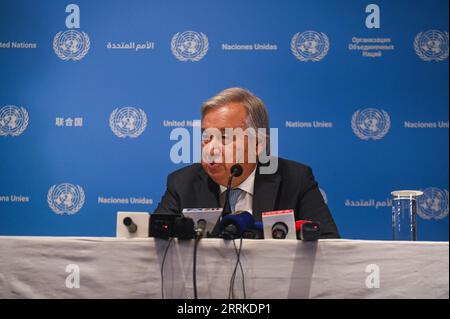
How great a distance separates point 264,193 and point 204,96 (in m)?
1.50

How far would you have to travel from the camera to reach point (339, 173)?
12.7ft

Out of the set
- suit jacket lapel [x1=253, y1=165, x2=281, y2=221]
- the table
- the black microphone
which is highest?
suit jacket lapel [x1=253, y1=165, x2=281, y2=221]

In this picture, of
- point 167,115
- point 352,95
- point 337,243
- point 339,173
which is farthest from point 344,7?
point 337,243

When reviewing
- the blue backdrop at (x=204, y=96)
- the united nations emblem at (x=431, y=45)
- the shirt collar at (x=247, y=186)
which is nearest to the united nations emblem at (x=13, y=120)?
the blue backdrop at (x=204, y=96)

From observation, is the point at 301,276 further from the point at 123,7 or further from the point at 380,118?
the point at 123,7

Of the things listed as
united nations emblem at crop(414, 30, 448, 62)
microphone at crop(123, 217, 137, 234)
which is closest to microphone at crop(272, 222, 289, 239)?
microphone at crop(123, 217, 137, 234)

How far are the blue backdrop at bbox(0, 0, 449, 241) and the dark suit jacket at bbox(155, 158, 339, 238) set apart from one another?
117 centimetres

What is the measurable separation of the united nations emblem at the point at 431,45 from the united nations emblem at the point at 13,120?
2.90m

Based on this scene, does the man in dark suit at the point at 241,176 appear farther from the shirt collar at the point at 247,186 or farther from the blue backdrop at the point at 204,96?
the blue backdrop at the point at 204,96

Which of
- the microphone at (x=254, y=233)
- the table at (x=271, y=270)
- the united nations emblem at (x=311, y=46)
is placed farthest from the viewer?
the united nations emblem at (x=311, y=46)

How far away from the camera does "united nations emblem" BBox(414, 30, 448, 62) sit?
386cm

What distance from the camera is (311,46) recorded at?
391 cm

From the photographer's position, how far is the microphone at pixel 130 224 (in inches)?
70.6

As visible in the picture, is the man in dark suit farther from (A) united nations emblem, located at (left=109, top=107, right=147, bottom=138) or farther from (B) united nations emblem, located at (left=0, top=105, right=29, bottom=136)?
(B) united nations emblem, located at (left=0, top=105, right=29, bottom=136)
